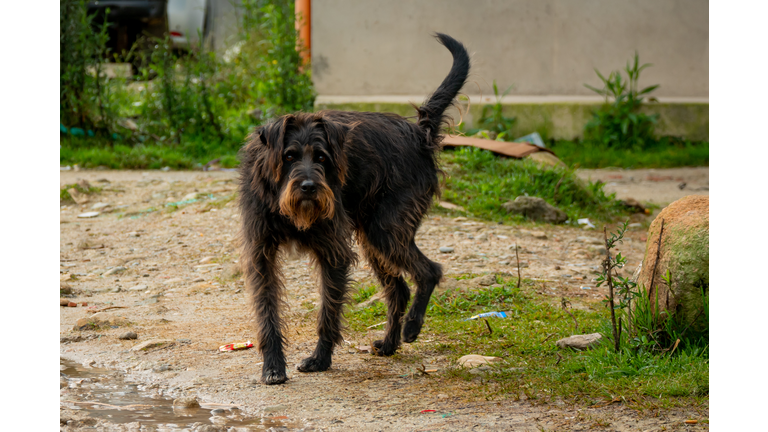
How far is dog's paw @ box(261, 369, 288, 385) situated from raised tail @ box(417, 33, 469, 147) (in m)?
1.76

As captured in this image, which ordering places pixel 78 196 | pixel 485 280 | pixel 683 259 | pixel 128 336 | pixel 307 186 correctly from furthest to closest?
pixel 78 196
pixel 485 280
pixel 128 336
pixel 683 259
pixel 307 186

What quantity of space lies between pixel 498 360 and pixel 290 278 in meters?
2.24

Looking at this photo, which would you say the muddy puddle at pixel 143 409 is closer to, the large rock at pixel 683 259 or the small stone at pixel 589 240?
the large rock at pixel 683 259

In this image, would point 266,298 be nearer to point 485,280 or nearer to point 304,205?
point 304,205

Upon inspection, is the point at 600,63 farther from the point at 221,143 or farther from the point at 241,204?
the point at 241,204

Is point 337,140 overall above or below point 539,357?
above

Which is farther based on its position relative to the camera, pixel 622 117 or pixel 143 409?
pixel 622 117

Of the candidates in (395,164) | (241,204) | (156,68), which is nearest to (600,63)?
(156,68)

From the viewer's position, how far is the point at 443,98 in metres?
4.66

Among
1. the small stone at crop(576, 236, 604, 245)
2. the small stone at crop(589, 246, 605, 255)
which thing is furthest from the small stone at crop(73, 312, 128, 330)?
the small stone at crop(576, 236, 604, 245)

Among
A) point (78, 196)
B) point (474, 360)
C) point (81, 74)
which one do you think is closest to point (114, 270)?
point (78, 196)

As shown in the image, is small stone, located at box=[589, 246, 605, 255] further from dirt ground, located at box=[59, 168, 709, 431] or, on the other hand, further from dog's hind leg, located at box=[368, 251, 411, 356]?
dog's hind leg, located at box=[368, 251, 411, 356]

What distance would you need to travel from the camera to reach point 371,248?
431 centimetres

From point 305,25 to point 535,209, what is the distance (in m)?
4.94
